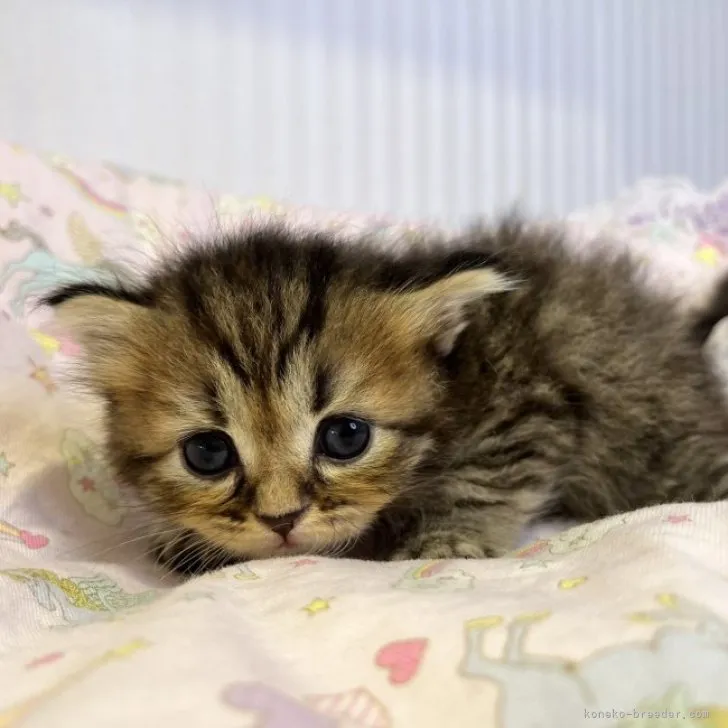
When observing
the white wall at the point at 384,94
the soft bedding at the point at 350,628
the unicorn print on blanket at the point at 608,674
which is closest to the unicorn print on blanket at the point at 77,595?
the soft bedding at the point at 350,628

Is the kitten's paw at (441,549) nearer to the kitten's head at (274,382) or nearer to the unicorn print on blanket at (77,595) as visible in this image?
the kitten's head at (274,382)

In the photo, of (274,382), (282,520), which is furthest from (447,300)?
(282,520)

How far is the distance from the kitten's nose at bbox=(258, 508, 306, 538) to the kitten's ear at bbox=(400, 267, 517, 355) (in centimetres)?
34

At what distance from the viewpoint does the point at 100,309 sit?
123cm

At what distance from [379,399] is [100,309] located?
450 millimetres

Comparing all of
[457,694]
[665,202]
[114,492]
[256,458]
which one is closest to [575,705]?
[457,694]

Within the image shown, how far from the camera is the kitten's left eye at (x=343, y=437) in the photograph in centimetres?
114

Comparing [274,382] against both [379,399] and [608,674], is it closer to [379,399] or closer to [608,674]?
[379,399]

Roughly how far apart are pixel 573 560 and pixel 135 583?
0.62 m

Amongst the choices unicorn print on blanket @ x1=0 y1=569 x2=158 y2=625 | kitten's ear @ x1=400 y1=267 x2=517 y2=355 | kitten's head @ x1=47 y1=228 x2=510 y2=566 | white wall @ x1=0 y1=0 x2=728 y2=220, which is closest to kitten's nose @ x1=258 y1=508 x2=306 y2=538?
kitten's head @ x1=47 y1=228 x2=510 y2=566

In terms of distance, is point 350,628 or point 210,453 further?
point 210,453

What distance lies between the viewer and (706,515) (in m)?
0.98

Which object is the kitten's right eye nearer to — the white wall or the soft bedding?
the soft bedding

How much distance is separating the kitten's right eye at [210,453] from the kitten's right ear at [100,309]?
21 cm
